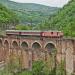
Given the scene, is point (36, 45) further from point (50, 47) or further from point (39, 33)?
point (50, 47)

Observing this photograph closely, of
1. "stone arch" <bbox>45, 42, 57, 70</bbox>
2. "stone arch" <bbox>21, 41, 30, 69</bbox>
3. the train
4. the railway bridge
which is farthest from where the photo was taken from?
"stone arch" <bbox>21, 41, 30, 69</bbox>

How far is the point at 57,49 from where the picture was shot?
44188 mm

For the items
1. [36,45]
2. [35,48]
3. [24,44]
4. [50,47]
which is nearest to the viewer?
[50,47]

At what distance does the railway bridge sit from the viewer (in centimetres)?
4281

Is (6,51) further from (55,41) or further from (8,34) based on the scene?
(55,41)

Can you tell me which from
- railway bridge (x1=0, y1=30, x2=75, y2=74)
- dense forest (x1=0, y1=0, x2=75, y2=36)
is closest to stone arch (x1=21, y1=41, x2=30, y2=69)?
railway bridge (x1=0, y1=30, x2=75, y2=74)

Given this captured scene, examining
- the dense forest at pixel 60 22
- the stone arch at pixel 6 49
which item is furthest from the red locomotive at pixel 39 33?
the dense forest at pixel 60 22

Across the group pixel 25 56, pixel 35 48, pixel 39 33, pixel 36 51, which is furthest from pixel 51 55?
pixel 25 56

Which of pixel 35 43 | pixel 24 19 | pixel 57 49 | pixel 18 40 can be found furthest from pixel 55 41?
pixel 24 19

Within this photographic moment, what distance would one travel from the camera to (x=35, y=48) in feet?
158

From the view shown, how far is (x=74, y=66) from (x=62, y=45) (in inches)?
131

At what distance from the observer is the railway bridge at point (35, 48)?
4281cm

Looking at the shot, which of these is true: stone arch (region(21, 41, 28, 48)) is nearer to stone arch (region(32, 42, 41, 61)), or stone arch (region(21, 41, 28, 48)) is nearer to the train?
the train

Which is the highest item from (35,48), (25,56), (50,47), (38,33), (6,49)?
(38,33)
